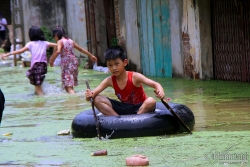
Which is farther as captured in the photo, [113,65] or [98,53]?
[98,53]

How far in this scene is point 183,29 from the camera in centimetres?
1326

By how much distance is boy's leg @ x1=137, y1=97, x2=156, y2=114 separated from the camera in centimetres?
686

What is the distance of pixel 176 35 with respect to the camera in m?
13.6

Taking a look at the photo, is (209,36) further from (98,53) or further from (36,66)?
(98,53)

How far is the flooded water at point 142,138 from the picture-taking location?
5.50 meters

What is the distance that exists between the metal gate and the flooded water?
20.3 inches

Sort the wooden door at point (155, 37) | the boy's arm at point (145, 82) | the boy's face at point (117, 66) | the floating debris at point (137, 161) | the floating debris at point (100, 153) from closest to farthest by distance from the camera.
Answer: the floating debris at point (137, 161) < the floating debris at point (100, 153) < the boy's arm at point (145, 82) < the boy's face at point (117, 66) < the wooden door at point (155, 37)

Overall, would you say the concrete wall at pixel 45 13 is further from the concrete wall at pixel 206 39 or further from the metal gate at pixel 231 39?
the metal gate at pixel 231 39

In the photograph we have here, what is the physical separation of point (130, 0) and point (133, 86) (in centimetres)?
871

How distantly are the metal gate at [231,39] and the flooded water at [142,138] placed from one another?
0.52 metres

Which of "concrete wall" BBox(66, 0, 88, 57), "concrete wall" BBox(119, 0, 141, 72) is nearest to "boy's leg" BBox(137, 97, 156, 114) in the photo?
"concrete wall" BBox(119, 0, 141, 72)

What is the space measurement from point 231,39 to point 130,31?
4036 millimetres

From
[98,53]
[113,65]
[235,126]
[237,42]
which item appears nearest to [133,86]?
[113,65]

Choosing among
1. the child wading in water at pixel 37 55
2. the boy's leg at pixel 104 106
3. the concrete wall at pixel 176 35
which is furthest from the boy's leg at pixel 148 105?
the concrete wall at pixel 176 35
